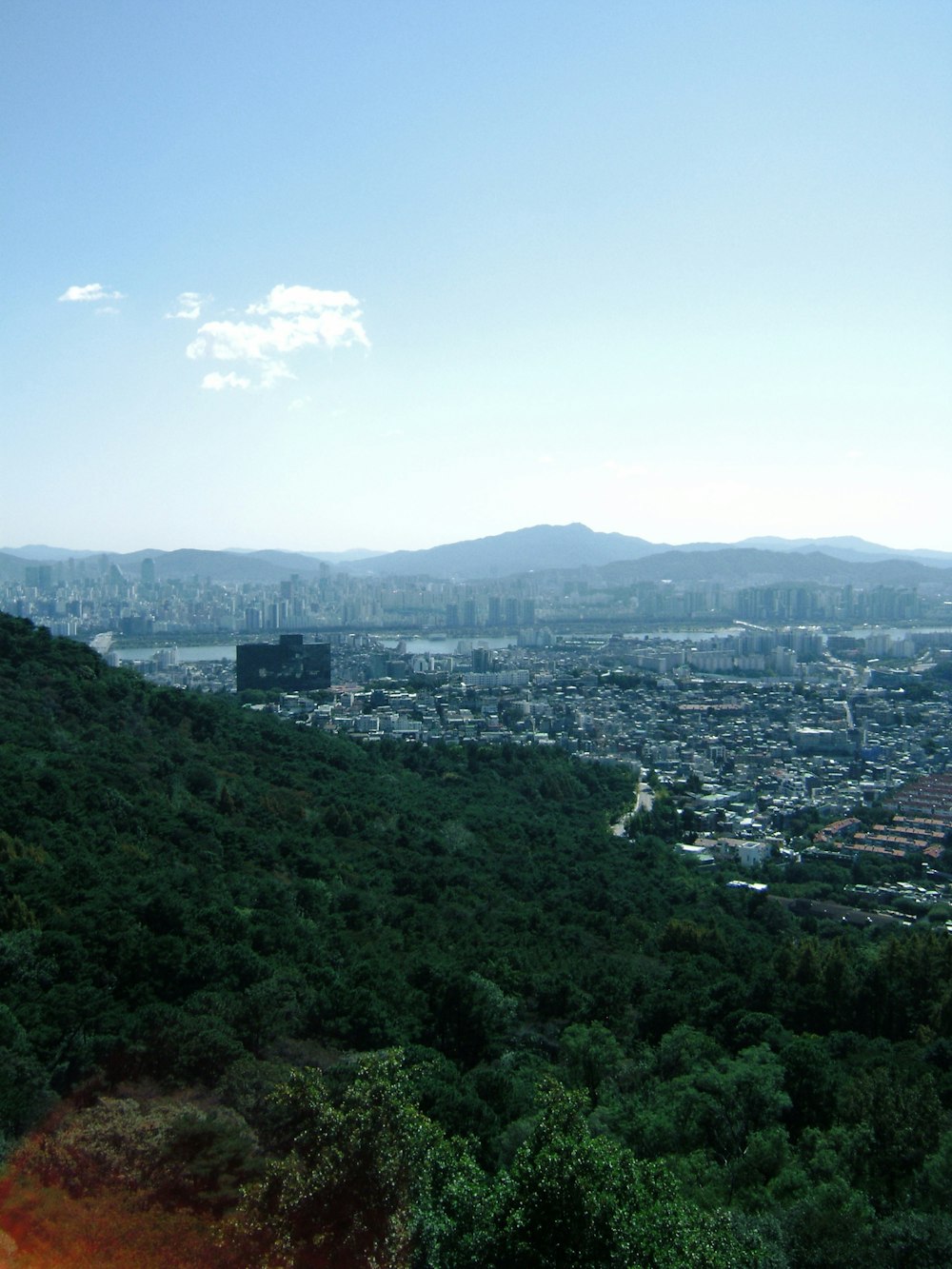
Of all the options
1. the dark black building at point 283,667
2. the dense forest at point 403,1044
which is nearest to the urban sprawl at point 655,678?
the dark black building at point 283,667

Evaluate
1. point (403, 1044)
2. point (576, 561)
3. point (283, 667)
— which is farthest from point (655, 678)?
point (576, 561)

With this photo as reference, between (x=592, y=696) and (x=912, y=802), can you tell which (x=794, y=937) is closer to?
(x=912, y=802)

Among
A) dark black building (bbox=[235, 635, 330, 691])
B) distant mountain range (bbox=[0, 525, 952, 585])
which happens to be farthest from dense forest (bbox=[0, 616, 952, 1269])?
distant mountain range (bbox=[0, 525, 952, 585])

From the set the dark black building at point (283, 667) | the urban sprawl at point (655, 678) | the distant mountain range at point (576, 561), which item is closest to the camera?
the urban sprawl at point (655, 678)

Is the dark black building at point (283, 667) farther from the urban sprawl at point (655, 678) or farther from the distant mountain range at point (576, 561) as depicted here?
the distant mountain range at point (576, 561)

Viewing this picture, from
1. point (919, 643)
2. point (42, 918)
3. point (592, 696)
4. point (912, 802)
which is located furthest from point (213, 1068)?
point (919, 643)

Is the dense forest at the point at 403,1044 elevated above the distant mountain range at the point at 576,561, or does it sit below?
below
